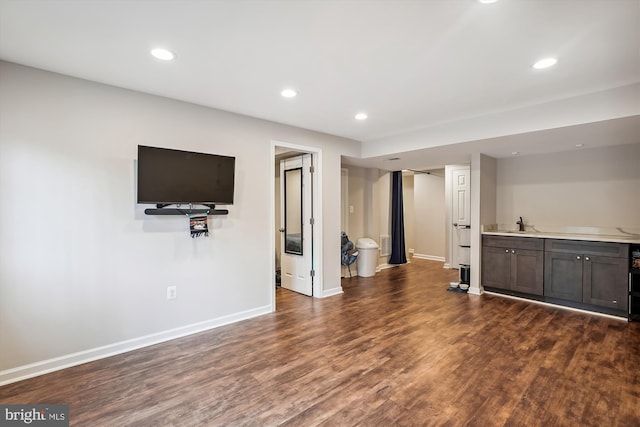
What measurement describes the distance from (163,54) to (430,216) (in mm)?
7343

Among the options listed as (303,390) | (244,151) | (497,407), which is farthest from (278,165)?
(497,407)

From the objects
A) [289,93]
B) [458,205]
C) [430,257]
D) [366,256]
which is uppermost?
[289,93]

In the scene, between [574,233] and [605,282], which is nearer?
[605,282]

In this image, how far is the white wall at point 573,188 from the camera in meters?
4.30

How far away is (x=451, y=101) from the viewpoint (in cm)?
332

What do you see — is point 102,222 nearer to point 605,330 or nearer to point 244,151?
point 244,151

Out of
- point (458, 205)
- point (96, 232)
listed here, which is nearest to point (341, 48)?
point (96, 232)

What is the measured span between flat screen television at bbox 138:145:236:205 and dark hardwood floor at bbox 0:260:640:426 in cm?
142

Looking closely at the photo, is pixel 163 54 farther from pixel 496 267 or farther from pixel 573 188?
pixel 573 188

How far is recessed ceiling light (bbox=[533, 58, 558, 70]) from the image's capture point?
7.96 feet

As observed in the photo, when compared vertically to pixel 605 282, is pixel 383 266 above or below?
below

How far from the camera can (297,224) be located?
5.09 m

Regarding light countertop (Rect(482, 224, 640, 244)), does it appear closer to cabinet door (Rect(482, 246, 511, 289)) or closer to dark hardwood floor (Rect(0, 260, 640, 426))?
cabinet door (Rect(482, 246, 511, 289))

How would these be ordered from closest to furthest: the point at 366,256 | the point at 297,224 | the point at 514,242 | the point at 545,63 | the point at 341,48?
1. the point at 341,48
2. the point at 545,63
3. the point at 514,242
4. the point at 297,224
5. the point at 366,256
